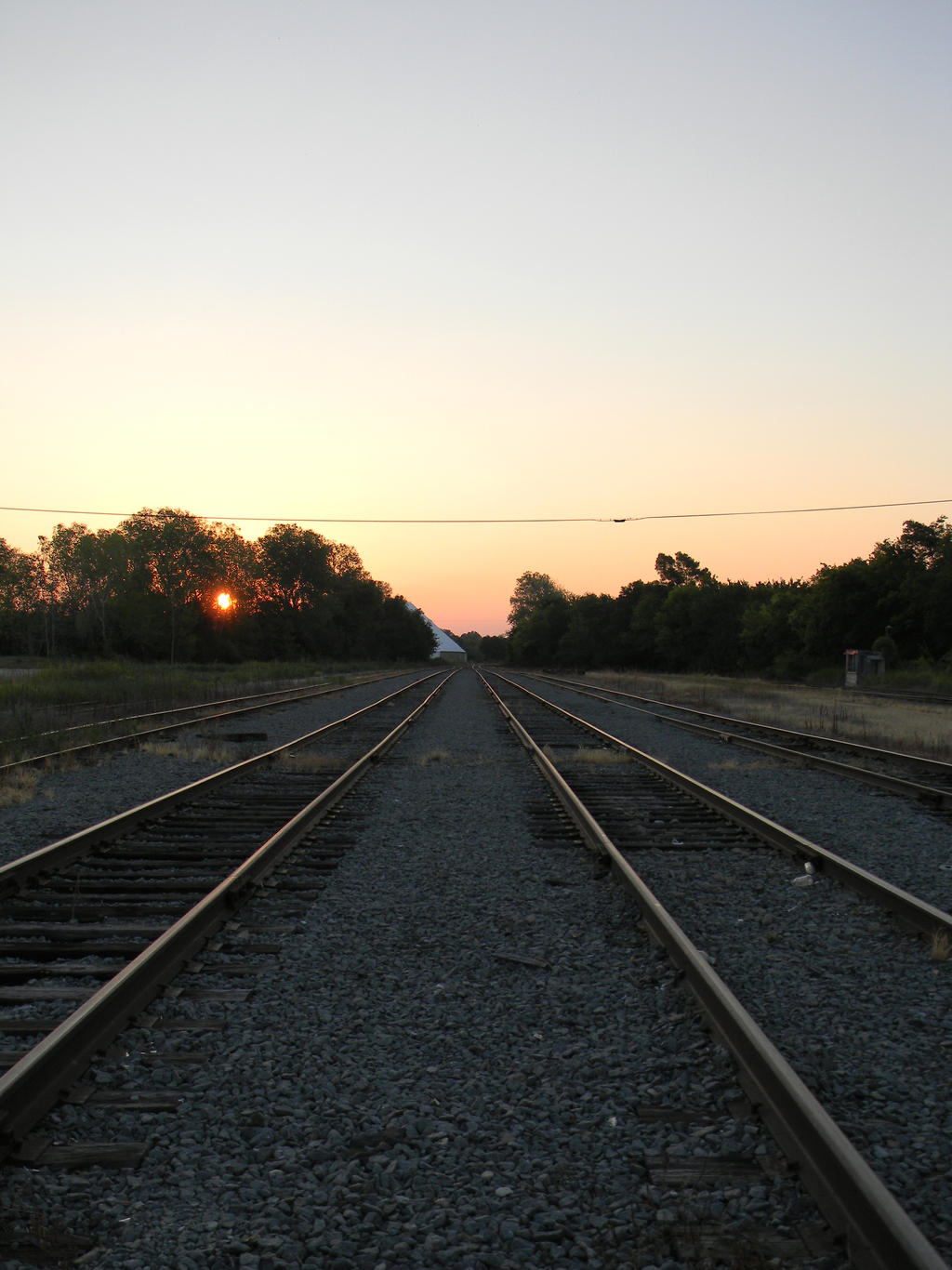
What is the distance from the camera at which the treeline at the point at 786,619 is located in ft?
156

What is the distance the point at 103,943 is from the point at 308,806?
3.60m

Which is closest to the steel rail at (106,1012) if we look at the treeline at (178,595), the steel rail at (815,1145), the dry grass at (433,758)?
the steel rail at (815,1145)

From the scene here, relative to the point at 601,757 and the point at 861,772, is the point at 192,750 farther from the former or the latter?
the point at 861,772

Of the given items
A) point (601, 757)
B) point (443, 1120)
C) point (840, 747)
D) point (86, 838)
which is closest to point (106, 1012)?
point (443, 1120)

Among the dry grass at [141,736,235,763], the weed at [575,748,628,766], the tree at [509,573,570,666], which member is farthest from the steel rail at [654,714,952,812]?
the tree at [509,573,570,666]

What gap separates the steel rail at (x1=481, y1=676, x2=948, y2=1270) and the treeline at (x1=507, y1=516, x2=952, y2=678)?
44.0 meters

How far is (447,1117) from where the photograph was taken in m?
3.08

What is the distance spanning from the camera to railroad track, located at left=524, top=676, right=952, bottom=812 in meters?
10.3

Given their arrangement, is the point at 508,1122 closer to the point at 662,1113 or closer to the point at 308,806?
the point at 662,1113

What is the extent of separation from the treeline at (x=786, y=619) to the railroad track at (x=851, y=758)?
30.0 metres

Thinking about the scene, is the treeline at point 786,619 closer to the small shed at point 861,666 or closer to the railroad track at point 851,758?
the small shed at point 861,666

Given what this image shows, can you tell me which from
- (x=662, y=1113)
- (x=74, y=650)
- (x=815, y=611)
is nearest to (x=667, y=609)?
(x=815, y=611)

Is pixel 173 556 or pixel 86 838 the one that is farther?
pixel 173 556

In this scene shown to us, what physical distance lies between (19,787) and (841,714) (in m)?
19.1
